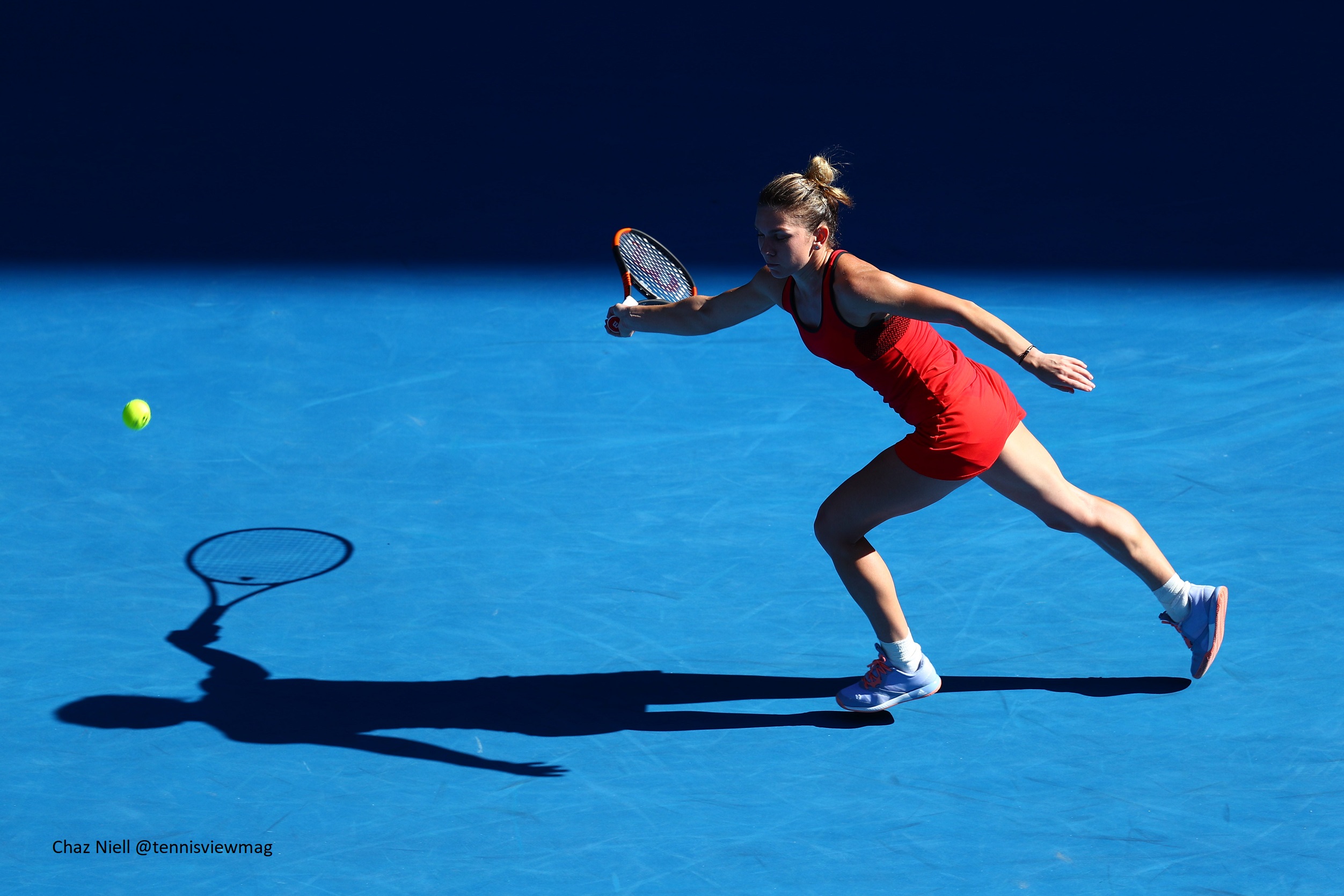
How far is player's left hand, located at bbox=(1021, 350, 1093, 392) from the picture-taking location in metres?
3.25

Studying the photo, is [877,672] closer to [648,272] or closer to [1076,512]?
[1076,512]

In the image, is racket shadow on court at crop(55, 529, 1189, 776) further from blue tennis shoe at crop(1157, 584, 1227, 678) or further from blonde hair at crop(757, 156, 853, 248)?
blonde hair at crop(757, 156, 853, 248)

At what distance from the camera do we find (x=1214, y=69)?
8266mm

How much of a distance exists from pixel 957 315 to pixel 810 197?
1.62 feet

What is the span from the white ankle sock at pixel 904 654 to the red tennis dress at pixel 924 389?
1.71 feet

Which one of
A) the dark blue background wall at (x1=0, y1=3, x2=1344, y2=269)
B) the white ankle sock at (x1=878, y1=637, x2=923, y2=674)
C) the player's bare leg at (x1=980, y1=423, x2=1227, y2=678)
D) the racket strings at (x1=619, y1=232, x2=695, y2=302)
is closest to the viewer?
the player's bare leg at (x1=980, y1=423, x2=1227, y2=678)

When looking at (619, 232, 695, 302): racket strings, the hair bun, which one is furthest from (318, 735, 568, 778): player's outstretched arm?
the hair bun

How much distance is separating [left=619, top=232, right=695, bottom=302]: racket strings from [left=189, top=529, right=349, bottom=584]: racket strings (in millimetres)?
1424

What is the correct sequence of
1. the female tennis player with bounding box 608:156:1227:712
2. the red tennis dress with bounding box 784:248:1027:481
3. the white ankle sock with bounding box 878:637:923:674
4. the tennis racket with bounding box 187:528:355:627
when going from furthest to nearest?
the tennis racket with bounding box 187:528:355:627 < the white ankle sock with bounding box 878:637:923:674 < the red tennis dress with bounding box 784:248:1027:481 < the female tennis player with bounding box 608:156:1227:712

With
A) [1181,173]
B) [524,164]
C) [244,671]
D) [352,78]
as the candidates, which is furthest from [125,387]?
[1181,173]

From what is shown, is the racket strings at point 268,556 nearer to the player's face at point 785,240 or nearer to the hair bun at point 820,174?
the player's face at point 785,240

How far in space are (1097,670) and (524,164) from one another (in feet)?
15.9

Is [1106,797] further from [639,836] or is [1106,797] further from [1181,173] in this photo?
[1181,173]

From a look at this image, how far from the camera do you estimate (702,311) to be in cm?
390
